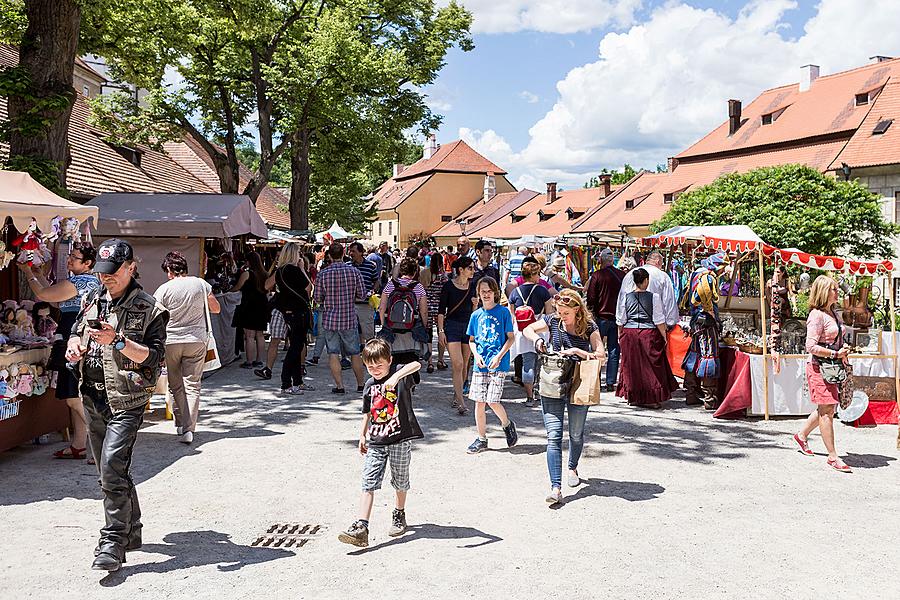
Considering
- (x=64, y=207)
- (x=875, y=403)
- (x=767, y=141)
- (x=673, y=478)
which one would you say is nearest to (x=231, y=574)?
(x=673, y=478)

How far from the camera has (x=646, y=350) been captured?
9992mm

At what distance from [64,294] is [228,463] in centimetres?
197

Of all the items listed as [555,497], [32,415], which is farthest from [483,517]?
[32,415]

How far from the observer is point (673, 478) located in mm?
6887

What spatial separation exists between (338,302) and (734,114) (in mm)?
38132

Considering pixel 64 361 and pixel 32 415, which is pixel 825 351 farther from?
pixel 32 415

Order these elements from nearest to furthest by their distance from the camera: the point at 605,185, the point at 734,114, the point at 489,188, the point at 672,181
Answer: the point at 734,114 < the point at 672,181 < the point at 605,185 < the point at 489,188

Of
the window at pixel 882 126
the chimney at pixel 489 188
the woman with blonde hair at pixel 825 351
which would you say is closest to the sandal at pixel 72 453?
the woman with blonde hair at pixel 825 351

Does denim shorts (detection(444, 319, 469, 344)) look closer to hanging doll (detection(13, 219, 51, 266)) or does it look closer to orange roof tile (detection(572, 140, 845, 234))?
hanging doll (detection(13, 219, 51, 266))

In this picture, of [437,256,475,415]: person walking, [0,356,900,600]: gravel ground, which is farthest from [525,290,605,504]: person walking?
[437,256,475,415]: person walking

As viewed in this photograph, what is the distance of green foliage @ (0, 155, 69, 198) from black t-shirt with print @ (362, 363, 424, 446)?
7056 millimetres

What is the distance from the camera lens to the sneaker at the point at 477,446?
25.1 feet

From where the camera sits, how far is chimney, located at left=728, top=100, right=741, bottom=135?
4350 cm

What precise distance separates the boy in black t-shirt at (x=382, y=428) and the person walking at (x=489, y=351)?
2.33 meters
